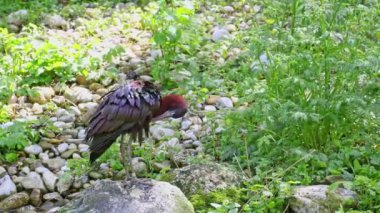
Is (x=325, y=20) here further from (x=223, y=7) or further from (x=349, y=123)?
(x=223, y=7)

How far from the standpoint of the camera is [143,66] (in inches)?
245

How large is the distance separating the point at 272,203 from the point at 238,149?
0.91 meters

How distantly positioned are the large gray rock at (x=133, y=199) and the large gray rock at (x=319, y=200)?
2.08ft

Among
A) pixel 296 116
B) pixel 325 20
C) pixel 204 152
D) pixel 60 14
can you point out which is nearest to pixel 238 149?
pixel 204 152

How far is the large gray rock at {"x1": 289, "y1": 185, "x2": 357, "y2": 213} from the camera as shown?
387 centimetres

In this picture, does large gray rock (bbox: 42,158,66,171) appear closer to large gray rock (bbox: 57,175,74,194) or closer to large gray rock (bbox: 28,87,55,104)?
large gray rock (bbox: 57,175,74,194)

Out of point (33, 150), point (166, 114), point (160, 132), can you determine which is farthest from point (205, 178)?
point (33, 150)

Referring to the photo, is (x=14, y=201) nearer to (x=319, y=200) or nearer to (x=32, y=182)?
(x=32, y=182)

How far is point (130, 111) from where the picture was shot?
12.2 feet

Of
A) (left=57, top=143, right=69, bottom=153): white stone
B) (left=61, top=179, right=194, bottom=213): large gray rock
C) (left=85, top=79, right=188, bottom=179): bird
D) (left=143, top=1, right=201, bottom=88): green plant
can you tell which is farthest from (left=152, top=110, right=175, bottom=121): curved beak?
(left=143, top=1, right=201, bottom=88): green plant

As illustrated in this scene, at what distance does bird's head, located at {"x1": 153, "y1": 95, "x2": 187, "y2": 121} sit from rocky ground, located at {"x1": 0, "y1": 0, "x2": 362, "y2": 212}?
41cm

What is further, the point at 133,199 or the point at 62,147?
the point at 62,147

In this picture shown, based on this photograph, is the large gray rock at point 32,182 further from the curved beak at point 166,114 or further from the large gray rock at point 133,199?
the curved beak at point 166,114

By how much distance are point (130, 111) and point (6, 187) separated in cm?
138
